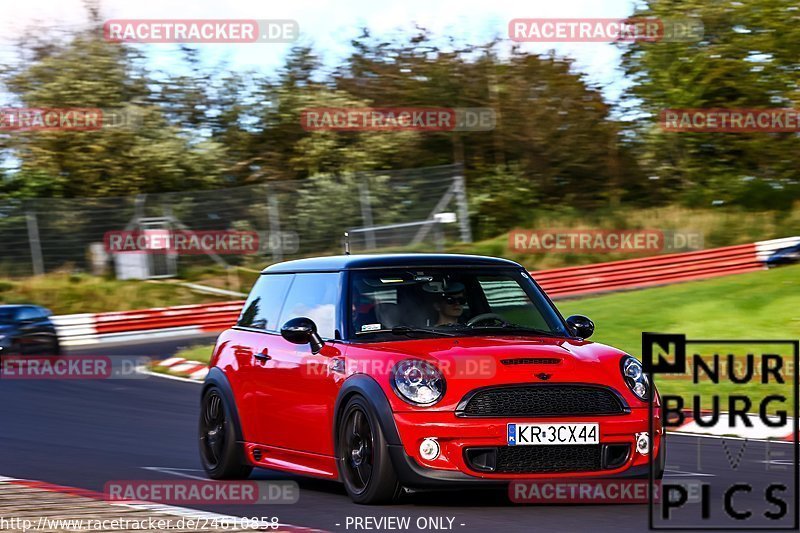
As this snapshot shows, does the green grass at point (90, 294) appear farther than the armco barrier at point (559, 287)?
Yes

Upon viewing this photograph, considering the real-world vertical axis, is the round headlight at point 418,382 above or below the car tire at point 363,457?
above

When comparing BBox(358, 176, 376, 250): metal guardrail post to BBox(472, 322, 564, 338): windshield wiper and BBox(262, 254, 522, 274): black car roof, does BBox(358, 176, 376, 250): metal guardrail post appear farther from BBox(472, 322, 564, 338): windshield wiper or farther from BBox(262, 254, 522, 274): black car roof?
BBox(472, 322, 564, 338): windshield wiper

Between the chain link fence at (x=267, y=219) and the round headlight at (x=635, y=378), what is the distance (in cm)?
2349

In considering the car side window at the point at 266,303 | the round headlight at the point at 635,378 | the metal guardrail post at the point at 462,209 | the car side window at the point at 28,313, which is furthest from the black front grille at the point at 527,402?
the metal guardrail post at the point at 462,209

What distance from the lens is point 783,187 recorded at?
40.1m

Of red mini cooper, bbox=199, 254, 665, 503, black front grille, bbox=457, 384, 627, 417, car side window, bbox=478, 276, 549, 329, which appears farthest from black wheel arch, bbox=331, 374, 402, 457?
car side window, bbox=478, 276, 549, 329

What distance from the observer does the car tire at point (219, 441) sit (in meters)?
9.59

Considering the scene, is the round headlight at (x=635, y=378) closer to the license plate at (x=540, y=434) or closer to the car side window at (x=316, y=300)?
the license plate at (x=540, y=434)

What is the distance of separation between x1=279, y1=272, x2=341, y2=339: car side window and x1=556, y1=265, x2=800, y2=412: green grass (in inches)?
299

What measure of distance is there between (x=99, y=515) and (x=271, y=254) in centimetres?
2595

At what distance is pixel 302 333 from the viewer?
8469 mm

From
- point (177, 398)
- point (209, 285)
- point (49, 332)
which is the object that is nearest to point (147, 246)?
point (209, 285)

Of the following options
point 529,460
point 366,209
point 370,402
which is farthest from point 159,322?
point 529,460

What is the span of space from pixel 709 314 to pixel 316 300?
15130mm
